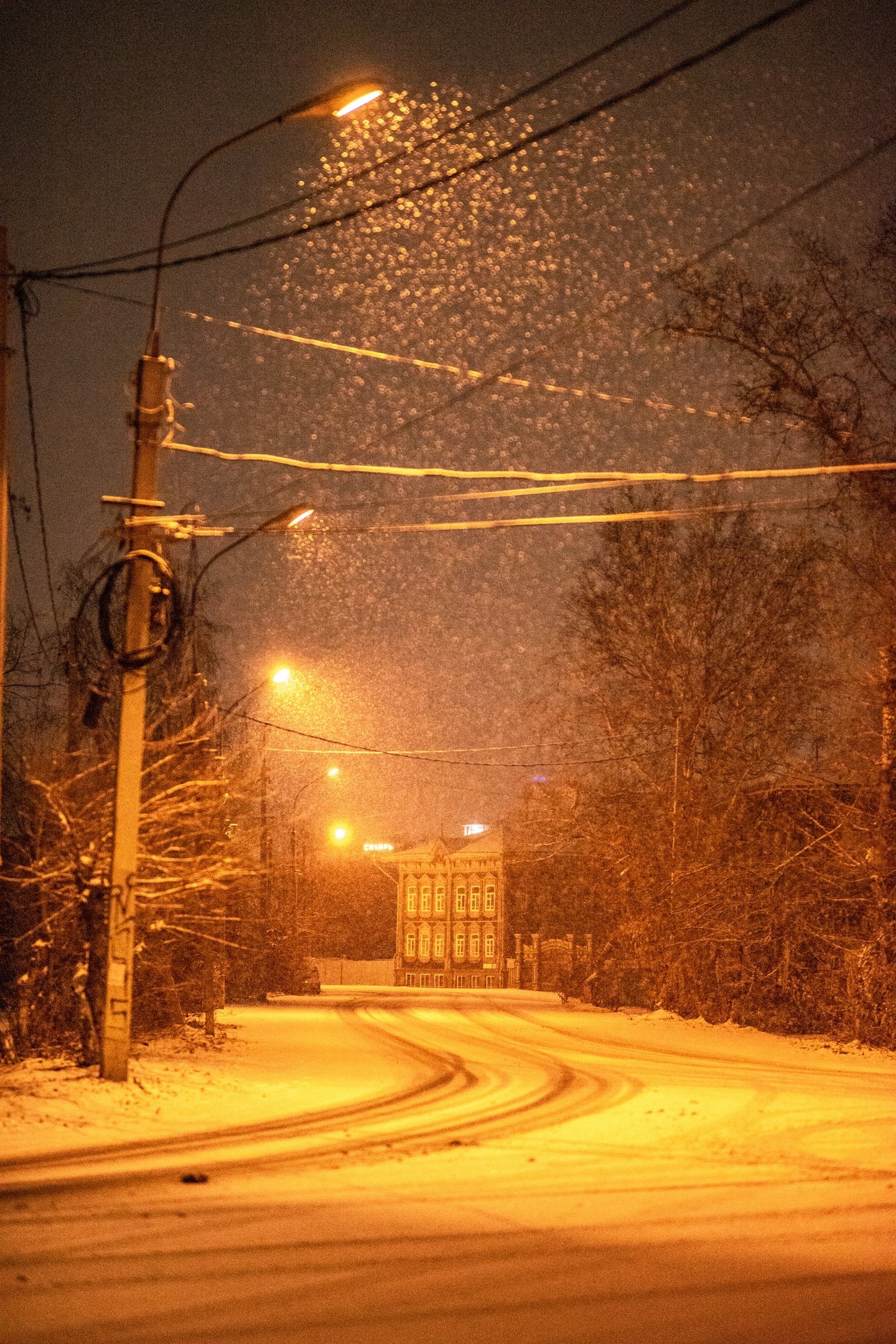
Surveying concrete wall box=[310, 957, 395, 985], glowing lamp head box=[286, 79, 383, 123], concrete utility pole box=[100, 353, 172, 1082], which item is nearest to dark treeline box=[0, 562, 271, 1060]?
concrete utility pole box=[100, 353, 172, 1082]

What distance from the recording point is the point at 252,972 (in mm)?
44906

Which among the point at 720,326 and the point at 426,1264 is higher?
the point at 720,326

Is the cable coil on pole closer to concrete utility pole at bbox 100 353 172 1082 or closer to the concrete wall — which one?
concrete utility pole at bbox 100 353 172 1082

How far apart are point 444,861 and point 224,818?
6635 cm

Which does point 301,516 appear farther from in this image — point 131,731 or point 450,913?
point 450,913

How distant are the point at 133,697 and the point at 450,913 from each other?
231ft

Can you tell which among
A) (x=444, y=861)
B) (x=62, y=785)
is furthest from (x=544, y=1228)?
(x=444, y=861)

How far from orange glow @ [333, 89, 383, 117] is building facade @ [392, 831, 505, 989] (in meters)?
68.2

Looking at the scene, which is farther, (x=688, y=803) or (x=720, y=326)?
(x=688, y=803)

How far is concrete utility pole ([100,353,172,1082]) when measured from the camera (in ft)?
46.5

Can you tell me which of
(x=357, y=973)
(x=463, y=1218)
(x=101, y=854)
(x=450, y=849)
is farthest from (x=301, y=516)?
(x=450, y=849)

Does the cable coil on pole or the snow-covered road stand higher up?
the cable coil on pole

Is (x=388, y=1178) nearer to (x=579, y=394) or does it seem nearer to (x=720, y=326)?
(x=579, y=394)

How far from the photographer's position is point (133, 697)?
14516 millimetres
